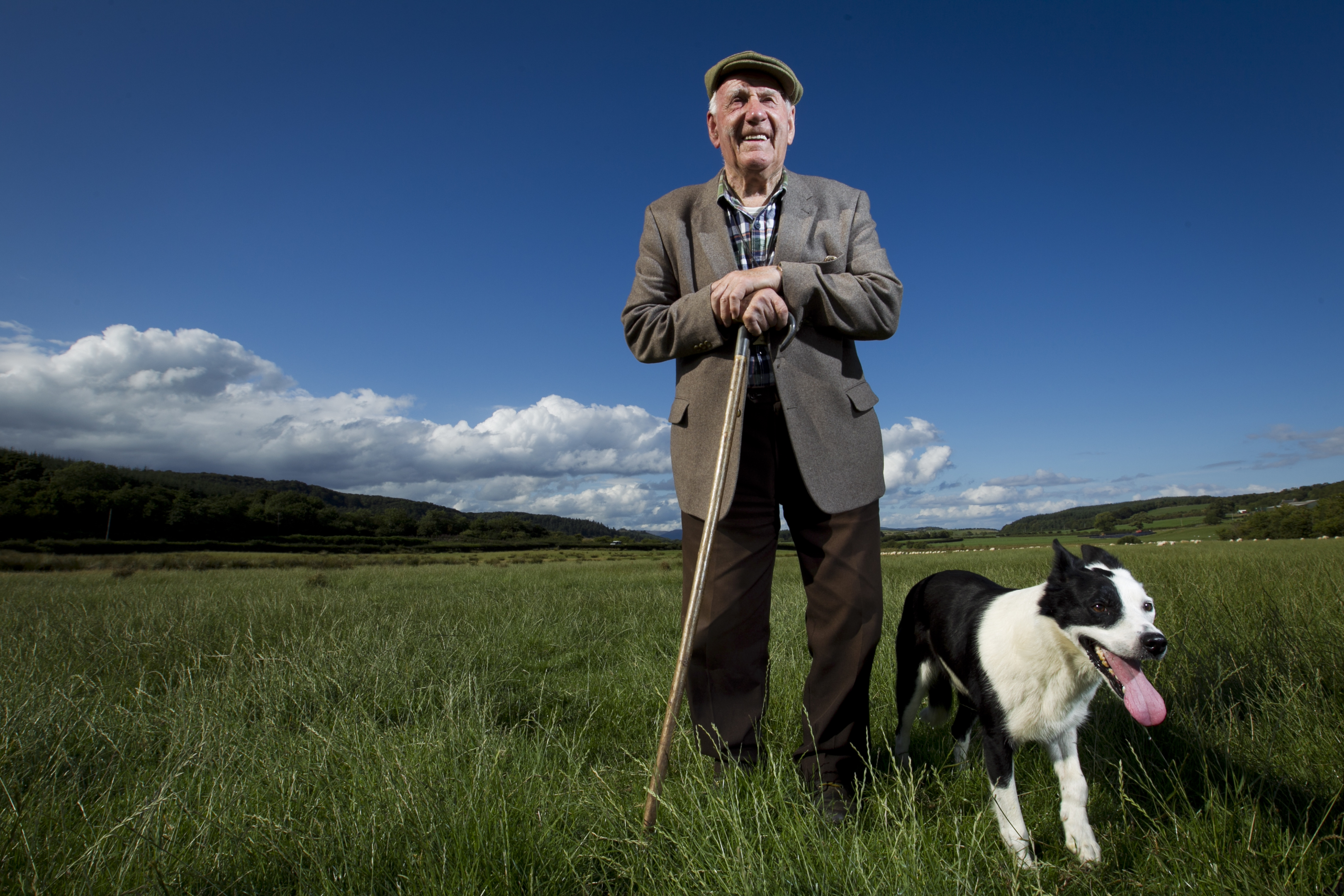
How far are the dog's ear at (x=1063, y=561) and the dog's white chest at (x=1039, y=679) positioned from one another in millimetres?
140

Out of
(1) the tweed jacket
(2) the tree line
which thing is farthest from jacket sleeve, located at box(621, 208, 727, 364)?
(2) the tree line

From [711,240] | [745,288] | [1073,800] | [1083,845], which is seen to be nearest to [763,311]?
[745,288]

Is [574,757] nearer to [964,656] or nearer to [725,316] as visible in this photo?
[964,656]

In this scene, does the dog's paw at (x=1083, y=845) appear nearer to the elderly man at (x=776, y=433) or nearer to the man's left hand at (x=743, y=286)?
the elderly man at (x=776, y=433)

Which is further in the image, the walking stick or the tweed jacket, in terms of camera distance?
the tweed jacket

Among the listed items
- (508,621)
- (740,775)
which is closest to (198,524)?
(508,621)

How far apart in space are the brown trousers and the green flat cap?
136cm

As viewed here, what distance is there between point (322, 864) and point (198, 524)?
113502 millimetres

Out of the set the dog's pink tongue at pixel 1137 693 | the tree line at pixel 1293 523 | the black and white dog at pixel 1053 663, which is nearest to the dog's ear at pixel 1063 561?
the black and white dog at pixel 1053 663

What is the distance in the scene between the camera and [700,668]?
2.58 m

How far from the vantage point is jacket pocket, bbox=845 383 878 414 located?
8.41 feet

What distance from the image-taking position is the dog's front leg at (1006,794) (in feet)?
7.16

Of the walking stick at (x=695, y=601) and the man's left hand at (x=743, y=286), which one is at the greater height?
the man's left hand at (x=743, y=286)

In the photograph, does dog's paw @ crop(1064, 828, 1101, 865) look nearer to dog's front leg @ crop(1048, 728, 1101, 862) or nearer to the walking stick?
dog's front leg @ crop(1048, 728, 1101, 862)
